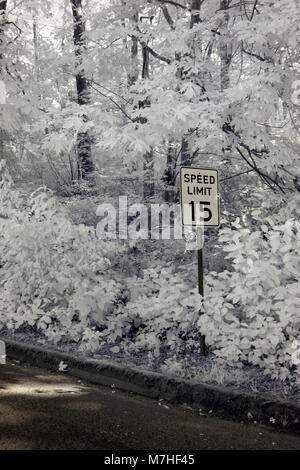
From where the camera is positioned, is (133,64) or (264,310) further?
(133,64)

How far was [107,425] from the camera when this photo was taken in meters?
4.44

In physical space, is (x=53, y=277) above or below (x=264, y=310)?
above

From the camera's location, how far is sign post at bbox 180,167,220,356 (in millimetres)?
6426

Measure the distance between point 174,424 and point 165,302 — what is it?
2588mm

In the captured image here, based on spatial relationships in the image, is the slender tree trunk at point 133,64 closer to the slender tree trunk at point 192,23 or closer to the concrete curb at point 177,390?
the slender tree trunk at point 192,23

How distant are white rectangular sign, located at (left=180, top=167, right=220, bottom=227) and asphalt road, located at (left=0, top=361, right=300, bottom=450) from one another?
2.38 m

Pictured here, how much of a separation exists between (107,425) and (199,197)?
10.7 feet

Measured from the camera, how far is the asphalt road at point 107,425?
13.1 feet

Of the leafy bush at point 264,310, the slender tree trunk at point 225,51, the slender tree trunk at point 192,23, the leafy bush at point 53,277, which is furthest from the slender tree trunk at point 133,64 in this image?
the leafy bush at point 264,310

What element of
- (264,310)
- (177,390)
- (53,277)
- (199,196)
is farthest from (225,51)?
(177,390)

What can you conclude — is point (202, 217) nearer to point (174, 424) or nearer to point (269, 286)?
point (269, 286)

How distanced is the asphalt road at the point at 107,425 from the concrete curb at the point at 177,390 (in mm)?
186

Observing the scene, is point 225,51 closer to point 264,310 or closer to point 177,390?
point 264,310

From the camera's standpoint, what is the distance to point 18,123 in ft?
43.9
